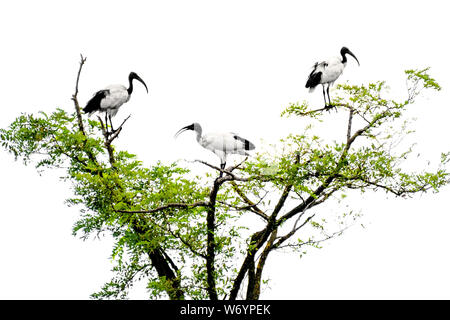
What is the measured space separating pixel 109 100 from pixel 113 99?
0.23ft

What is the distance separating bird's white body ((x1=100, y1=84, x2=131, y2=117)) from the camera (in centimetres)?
1016

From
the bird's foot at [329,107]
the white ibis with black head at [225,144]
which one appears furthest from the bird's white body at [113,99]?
the bird's foot at [329,107]

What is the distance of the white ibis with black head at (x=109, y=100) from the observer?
10.2 meters

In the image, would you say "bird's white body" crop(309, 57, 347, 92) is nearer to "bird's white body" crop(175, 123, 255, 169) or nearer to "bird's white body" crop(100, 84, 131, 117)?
"bird's white body" crop(175, 123, 255, 169)

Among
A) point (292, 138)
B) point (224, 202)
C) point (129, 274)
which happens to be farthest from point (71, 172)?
point (292, 138)

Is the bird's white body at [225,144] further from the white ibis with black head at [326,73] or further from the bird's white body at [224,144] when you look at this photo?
the white ibis with black head at [326,73]

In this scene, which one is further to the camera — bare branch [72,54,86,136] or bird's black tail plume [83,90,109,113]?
bird's black tail plume [83,90,109,113]

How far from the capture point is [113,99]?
10.2 metres

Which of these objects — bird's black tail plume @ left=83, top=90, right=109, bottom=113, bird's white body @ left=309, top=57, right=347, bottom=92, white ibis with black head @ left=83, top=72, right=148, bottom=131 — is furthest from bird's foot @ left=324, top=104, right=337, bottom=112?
bird's black tail plume @ left=83, top=90, right=109, bottom=113

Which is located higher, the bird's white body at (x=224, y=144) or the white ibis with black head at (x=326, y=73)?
the white ibis with black head at (x=326, y=73)

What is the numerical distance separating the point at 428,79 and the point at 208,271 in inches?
170

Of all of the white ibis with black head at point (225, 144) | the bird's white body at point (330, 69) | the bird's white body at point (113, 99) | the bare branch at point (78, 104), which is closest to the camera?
the white ibis with black head at point (225, 144)

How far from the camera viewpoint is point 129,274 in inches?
396
